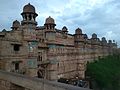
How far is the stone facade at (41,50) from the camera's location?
21.3m

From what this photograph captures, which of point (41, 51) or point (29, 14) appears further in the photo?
point (41, 51)

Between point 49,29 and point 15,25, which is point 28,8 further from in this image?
point 15,25

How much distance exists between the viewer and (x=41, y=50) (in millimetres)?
25578

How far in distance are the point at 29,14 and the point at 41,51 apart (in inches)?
195

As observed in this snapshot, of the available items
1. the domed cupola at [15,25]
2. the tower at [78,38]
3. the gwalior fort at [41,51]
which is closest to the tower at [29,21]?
the gwalior fort at [41,51]

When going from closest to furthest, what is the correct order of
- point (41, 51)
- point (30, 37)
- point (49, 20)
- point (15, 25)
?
point (30, 37) → point (41, 51) → point (49, 20) → point (15, 25)

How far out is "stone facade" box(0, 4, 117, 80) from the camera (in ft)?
69.8

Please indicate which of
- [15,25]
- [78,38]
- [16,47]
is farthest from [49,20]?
[78,38]

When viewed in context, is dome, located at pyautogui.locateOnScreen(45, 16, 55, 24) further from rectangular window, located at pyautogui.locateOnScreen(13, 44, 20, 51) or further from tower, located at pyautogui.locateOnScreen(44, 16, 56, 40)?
rectangular window, located at pyautogui.locateOnScreen(13, 44, 20, 51)

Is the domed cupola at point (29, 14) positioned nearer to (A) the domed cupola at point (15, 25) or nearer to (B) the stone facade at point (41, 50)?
(B) the stone facade at point (41, 50)

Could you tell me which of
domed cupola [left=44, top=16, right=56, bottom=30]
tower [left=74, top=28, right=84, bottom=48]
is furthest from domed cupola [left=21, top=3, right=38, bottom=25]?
tower [left=74, top=28, right=84, bottom=48]

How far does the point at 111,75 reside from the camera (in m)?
14.3

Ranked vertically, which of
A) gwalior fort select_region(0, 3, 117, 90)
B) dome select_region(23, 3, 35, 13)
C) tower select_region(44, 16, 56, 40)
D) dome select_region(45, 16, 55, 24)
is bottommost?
gwalior fort select_region(0, 3, 117, 90)

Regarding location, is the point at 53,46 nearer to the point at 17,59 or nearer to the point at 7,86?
the point at 17,59
